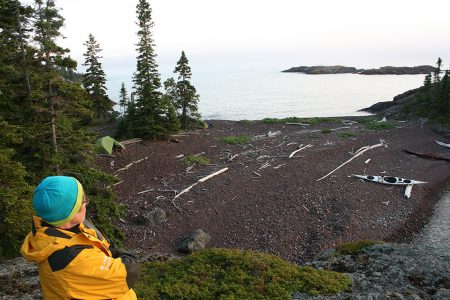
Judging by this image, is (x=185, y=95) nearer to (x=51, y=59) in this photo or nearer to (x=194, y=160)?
(x=194, y=160)

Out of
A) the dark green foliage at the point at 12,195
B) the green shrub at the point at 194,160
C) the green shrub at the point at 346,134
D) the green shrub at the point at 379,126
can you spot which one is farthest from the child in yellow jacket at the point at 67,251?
the green shrub at the point at 379,126

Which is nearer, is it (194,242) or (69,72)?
(194,242)

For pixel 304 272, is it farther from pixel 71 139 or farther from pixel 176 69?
pixel 176 69

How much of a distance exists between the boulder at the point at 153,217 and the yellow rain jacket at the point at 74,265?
44.2 feet

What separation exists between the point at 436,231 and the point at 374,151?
40.4 feet

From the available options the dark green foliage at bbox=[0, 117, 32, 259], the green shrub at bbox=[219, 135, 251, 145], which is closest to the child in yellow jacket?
the dark green foliage at bbox=[0, 117, 32, 259]

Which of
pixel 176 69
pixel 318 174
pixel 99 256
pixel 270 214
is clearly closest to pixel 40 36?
pixel 99 256

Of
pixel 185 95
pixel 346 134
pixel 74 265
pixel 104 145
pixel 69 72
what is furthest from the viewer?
pixel 69 72

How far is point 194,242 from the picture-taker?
47.8 feet

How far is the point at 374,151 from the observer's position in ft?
91.7

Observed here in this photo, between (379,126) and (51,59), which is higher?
(51,59)

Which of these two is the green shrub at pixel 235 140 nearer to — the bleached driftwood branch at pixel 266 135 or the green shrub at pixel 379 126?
the bleached driftwood branch at pixel 266 135

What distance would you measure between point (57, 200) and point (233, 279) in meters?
5.59

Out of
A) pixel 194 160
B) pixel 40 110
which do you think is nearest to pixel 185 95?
pixel 194 160
